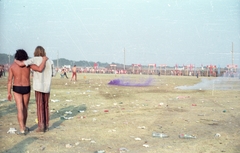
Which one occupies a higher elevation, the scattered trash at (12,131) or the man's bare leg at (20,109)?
the man's bare leg at (20,109)

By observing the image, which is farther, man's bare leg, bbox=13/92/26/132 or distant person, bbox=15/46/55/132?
distant person, bbox=15/46/55/132

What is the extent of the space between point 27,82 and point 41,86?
28 cm

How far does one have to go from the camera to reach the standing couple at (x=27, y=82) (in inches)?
208

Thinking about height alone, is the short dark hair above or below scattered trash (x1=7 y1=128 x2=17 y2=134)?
above

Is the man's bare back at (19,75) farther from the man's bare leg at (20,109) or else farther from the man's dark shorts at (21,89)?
the man's bare leg at (20,109)

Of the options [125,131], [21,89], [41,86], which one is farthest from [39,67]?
[125,131]

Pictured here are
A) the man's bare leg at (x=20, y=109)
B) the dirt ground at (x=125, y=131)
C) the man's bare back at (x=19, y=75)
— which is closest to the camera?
the dirt ground at (x=125, y=131)

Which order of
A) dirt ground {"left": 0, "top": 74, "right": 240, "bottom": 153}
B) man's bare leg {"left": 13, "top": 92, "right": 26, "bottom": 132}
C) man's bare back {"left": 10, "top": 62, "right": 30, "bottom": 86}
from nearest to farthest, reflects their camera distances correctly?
dirt ground {"left": 0, "top": 74, "right": 240, "bottom": 153}
man's bare leg {"left": 13, "top": 92, "right": 26, "bottom": 132}
man's bare back {"left": 10, "top": 62, "right": 30, "bottom": 86}

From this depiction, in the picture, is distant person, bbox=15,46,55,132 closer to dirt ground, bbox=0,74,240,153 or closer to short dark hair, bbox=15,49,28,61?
short dark hair, bbox=15,49,28,61

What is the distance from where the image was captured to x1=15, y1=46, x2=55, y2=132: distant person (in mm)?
5332

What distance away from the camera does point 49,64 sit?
5520 millimetres

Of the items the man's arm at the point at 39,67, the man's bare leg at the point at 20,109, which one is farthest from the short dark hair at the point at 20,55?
the man's bare leg at the point at 20,109

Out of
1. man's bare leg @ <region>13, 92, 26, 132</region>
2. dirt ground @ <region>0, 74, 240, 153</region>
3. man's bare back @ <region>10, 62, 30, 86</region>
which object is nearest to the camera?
dirt ground @ <region>0, 74, 240, 153</region>

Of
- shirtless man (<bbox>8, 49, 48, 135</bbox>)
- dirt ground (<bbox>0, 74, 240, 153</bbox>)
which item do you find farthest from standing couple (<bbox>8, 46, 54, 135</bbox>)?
→ dirt ground (<bbox>0, 74, 240, 153</bbox>)
